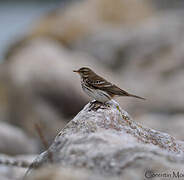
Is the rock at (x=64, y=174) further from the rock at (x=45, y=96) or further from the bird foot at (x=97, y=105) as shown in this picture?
the rock at (x=45, y=96)

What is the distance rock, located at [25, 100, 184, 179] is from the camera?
21.4 feet

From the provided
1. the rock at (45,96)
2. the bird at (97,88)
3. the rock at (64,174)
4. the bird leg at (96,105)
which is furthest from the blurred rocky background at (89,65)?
the rock at (64,174)

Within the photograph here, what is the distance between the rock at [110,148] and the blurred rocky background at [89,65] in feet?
26.9

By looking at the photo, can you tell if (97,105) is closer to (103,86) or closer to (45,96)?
(103,86)

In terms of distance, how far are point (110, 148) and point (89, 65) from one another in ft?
50.6

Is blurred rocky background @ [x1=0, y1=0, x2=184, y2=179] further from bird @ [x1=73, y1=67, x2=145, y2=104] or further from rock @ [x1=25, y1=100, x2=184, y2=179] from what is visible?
rock @ [x1=25, y1=100, x2=184, y2=179]

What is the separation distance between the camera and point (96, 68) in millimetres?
22469

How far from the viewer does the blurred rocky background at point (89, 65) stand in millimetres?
19219

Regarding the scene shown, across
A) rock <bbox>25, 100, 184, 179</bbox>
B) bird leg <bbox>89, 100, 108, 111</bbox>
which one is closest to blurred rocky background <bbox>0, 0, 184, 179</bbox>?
bird leg <bbox>89, 100, 108, 111</bbox>

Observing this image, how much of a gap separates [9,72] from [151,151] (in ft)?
52.7

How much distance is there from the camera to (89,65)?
22172 millimetres

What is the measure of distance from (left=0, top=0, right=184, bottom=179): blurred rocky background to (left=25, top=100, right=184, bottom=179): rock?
8.21 meters

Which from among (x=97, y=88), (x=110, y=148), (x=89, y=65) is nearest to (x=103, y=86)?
(x=97, y=88)

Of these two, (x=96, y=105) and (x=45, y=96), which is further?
(x=45, y=96)
